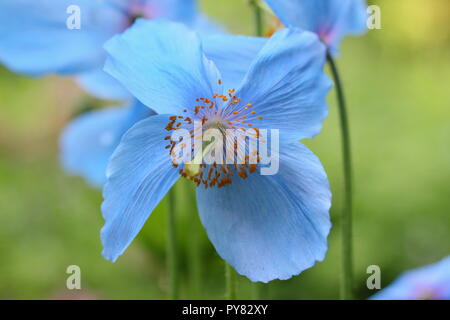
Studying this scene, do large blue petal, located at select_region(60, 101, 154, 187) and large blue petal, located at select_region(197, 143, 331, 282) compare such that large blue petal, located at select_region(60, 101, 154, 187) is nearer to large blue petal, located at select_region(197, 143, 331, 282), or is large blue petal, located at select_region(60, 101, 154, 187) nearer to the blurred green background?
the blurred green background

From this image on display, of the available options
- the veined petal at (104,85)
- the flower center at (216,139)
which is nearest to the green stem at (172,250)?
the flower center at (216,139)

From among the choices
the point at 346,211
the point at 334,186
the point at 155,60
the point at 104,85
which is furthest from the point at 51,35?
the point at 334,186

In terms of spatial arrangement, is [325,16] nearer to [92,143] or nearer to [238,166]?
[238,166]

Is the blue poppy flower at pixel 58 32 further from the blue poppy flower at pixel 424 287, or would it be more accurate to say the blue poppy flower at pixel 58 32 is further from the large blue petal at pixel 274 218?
the blue poppy flower at pixel 424 287

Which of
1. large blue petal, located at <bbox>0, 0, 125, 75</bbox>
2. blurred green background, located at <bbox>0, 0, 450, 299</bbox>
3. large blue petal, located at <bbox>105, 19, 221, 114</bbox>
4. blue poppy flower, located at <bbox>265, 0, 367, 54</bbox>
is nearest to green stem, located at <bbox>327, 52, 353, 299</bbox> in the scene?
blue poppy flower, located at <bbox>265, 0, 367, 54</bbox>

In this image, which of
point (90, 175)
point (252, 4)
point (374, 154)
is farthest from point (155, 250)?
point (374, 154)

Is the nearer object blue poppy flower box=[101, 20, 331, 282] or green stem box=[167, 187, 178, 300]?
blue poppy flower box=[101, 20, 331, 282]

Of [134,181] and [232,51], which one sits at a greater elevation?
[232,51]
